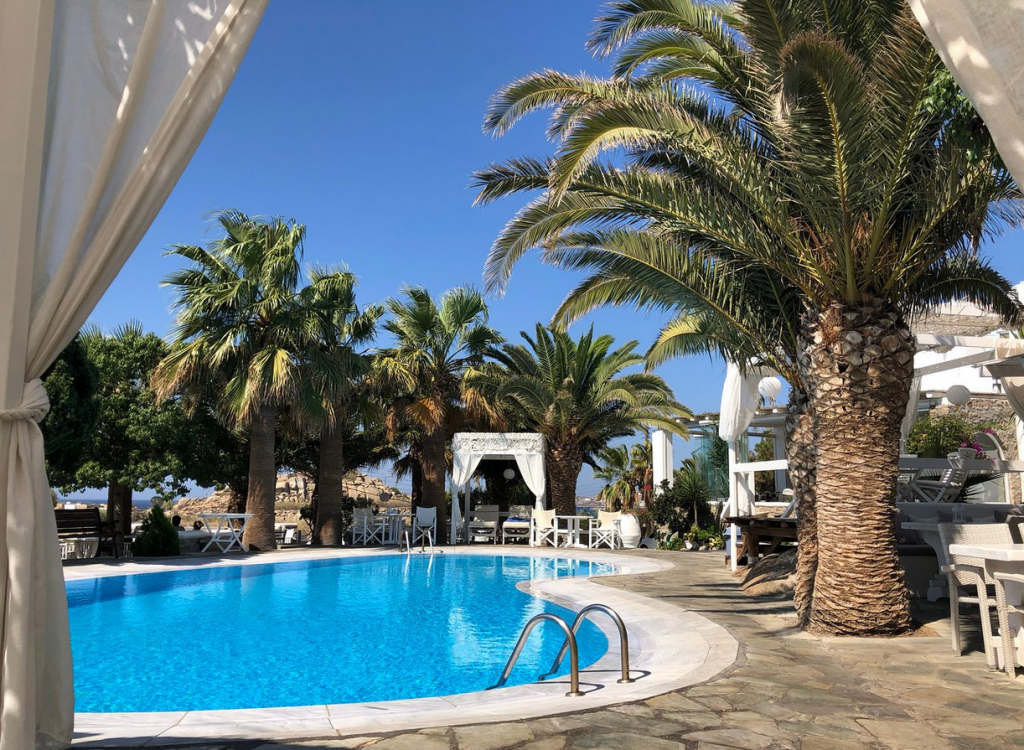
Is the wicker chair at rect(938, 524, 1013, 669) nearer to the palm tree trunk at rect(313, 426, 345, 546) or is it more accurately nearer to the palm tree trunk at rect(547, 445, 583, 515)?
the palm tree trunk at rect(547, 445, 583, 515)

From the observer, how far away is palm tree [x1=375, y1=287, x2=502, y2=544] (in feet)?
60.1

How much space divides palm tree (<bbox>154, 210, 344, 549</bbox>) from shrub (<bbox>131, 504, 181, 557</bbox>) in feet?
5.73

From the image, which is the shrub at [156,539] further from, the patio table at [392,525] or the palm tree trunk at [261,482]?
the patio table at [392,525]

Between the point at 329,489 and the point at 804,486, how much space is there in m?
12.7

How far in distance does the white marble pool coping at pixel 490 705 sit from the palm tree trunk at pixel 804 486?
110 cm

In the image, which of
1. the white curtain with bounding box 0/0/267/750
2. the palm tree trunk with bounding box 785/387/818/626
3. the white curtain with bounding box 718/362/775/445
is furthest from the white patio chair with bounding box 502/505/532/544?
the white curtain with bounding box 0/0/267/750

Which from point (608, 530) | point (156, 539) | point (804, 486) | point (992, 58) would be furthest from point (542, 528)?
point (992, 58)

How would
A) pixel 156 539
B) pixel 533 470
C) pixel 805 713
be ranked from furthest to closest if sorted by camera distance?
pixel 533 470 → pixel 156 539 → pixel 805 713

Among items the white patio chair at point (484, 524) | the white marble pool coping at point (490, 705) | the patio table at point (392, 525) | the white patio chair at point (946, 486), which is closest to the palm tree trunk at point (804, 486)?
the white marble pool coping at point (490, 705)

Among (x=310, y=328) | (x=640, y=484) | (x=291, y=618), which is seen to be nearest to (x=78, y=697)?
(x=291, y=618)

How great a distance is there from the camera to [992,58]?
191 centimetres

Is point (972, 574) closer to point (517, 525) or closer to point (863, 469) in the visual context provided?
point (863, 469)

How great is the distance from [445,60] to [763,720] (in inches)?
497

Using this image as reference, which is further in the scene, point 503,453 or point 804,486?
point 503,453
